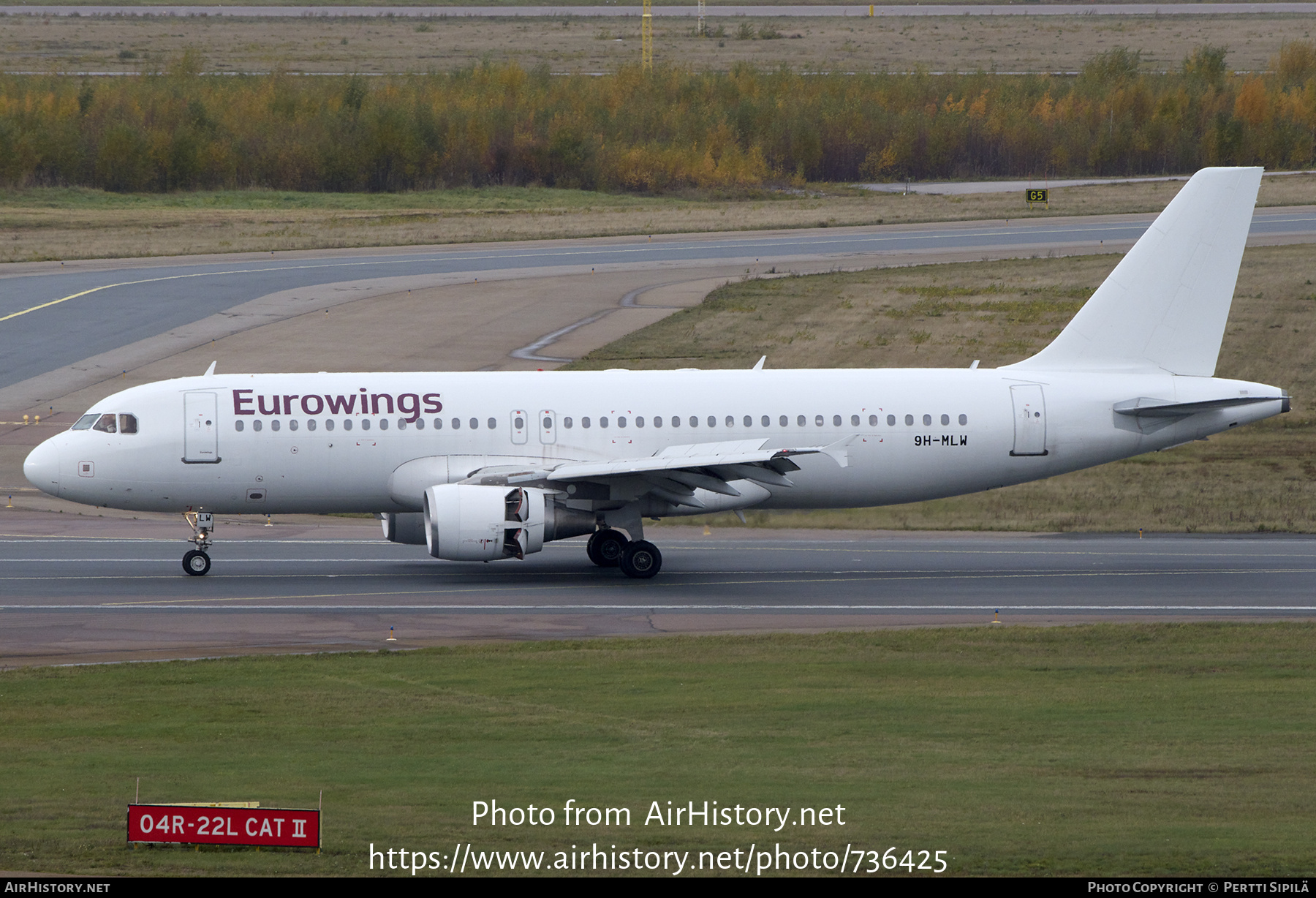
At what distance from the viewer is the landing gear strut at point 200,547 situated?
33.6 meters

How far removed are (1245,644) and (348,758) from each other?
15470 mm

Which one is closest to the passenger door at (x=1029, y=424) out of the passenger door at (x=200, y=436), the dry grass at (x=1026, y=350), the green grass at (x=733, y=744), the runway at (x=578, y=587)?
the runway at (x=578, y=587)

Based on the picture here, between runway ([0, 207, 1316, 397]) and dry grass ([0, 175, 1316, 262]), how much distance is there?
3079 mm

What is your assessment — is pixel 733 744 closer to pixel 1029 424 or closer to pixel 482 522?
pixel 482 522

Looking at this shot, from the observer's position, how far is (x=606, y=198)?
102m

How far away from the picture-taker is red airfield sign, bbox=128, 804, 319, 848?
13.8 m

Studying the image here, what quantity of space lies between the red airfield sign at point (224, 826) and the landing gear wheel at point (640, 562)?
19.2 meters

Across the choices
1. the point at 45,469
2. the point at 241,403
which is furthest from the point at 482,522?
the point at 45,469

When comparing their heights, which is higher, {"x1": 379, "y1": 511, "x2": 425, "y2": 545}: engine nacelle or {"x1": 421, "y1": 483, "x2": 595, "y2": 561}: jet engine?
{"x1": 421, "y1": 483, "x2": 595, "y2": 561}: jet engine

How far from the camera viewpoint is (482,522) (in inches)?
1220

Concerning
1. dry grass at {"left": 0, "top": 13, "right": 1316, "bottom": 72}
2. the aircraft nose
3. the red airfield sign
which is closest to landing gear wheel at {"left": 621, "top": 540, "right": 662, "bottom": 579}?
the aircraft nose

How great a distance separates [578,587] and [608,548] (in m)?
1.78

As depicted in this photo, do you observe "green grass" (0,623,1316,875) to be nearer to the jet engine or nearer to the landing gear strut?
the jet engine

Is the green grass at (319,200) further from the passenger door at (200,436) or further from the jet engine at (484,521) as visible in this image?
the jet engine at (484,521)
